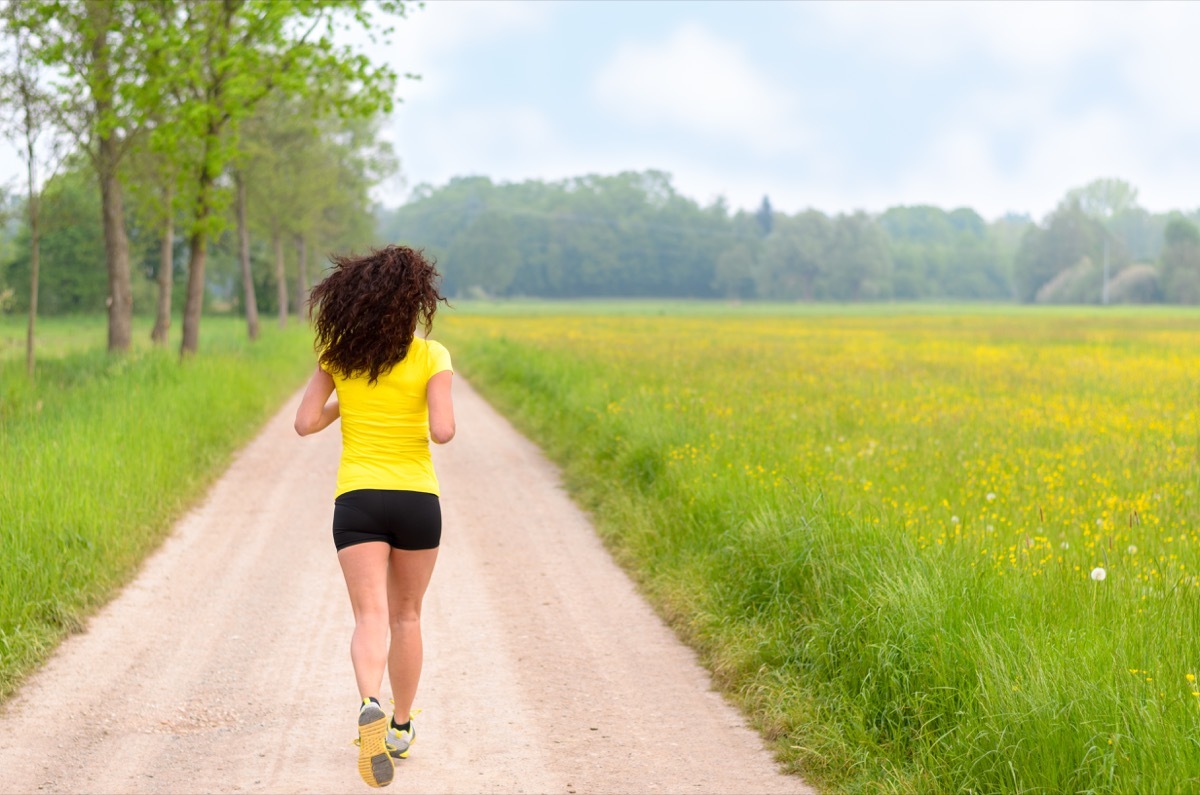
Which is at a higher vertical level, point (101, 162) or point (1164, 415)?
point (101, 162)

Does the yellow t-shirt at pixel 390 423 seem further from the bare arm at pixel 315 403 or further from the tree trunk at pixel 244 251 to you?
the tree trunk at pixel 244 251

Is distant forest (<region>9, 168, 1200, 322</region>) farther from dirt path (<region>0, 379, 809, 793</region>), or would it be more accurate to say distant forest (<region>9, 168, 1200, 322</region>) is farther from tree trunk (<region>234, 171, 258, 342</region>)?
dirt path (<region>0, 379, 809, 793</region>)

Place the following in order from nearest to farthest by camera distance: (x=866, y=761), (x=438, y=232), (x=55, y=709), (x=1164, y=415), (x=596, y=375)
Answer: (x=866, y=761) < (x=55, y=709) < (x=1164, y=415) < (x=596, y=375) < (x=438, y=232)

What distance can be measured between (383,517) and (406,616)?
577mm

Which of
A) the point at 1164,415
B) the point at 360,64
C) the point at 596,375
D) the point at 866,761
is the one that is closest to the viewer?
the point at 866,761

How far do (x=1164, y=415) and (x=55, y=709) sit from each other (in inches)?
565

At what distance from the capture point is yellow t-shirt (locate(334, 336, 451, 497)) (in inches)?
195

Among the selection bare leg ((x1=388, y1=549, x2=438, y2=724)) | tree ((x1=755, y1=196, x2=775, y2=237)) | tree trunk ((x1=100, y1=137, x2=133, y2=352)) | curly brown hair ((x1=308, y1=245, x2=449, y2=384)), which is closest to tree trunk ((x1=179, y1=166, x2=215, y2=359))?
tree trunk ((x1=100, y1=137, x2=133, y2=352))

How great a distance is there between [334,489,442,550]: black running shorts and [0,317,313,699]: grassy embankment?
2420 mm

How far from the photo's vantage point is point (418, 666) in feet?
17.7

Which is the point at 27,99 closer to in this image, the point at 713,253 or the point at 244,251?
the point at 244,251

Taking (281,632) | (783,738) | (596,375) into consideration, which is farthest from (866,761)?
(596,375)

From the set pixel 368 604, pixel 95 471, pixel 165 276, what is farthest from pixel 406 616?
pixel 165 276

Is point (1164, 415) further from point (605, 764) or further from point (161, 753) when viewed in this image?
point (161, 753)
